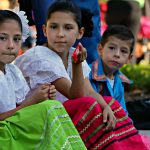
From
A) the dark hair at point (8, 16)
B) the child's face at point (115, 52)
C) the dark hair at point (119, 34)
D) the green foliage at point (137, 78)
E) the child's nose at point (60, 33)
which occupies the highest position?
the dark hair at point (8, 16)

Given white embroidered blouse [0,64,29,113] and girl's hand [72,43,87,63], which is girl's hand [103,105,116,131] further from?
white embroidered blouse [0,64,29,113]

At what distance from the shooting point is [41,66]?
3742mm

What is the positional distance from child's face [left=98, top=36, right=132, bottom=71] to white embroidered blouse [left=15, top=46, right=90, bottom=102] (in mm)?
449

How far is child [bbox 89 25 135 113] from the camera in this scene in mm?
4191

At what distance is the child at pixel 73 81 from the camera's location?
3.45 metres

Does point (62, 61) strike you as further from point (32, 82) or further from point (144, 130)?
point (144, 130)

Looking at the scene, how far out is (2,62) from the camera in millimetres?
3400

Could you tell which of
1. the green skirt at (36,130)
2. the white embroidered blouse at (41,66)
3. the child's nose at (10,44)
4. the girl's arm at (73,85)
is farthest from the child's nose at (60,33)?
the green skirt at (36,130)

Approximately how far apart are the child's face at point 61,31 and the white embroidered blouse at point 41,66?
0.07m

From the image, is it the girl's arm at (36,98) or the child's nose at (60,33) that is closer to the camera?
the girl's arm at (36,98)

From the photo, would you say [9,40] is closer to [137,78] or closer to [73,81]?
[73,81]

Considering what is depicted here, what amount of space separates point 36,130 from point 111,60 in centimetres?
134

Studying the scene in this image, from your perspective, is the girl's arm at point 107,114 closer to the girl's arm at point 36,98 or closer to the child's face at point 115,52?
the girl's arm at point 36,98

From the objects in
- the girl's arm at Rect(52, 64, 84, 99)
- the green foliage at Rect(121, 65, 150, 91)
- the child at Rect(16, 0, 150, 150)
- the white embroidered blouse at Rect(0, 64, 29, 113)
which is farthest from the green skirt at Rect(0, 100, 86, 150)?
the green foliage at Rect(121, 65, 150, 91)
